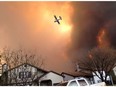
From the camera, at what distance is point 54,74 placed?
501 inches

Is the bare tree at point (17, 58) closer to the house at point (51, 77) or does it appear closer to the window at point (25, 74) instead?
the window at point (25, 74)

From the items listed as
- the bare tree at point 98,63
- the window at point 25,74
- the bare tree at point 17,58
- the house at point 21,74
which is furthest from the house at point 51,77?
the bare tree at point 98,63

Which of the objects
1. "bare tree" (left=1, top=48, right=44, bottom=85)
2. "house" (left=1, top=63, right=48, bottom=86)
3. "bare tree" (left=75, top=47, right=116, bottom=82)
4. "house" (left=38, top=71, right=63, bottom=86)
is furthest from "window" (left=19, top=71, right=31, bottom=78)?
"bare tree" (left=75, top=47, right=116, bottom=82)

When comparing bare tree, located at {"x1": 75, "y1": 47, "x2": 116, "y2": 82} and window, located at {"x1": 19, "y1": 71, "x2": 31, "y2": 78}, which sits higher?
bare tree, located at {"x1": 75, "y1": 47, "x2": 116, "y2": 82}

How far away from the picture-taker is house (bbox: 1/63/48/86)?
10.2 meters

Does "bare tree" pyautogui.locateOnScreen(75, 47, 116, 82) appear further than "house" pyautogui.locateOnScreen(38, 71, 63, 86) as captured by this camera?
Yes

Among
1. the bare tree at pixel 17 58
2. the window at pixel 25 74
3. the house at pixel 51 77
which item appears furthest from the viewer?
the house at pixel 51 77

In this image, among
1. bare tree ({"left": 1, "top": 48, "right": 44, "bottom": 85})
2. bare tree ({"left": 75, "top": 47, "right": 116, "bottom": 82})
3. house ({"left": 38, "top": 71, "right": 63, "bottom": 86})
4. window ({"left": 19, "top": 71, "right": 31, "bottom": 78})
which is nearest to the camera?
bare tree ({"left": 1, "top": 48, "right": 44, "bottom": 85})

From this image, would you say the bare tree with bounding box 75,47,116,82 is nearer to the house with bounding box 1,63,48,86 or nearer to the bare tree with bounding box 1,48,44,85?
the house with bounding box 1,63,48,86

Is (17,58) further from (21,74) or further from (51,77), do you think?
(51,77)

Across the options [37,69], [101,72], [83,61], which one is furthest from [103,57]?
[37,69]

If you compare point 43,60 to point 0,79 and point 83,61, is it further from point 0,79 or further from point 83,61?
point 83,61

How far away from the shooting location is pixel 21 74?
11.5 meters

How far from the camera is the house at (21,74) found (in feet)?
33.6
